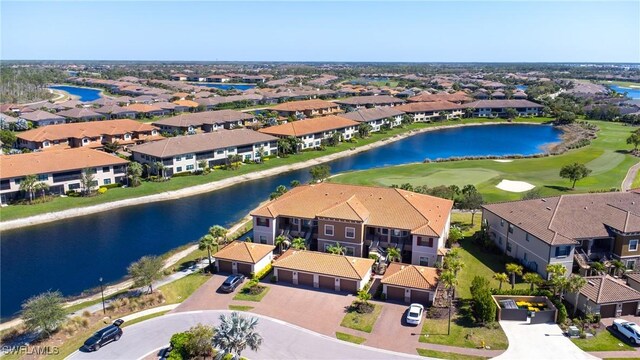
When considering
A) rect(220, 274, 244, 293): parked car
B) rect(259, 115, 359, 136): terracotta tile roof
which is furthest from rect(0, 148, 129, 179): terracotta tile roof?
rect(220, 274, 244, 293): parked car

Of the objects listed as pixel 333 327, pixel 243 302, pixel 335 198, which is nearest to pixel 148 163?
pixel 335 198

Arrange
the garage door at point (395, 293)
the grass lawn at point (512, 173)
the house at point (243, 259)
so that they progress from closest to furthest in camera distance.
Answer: the garage door at point (395, 293) → the house at point (243, 259) → the grass lawn at point (512, 173)

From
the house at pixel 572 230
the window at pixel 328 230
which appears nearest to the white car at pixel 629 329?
the house at pixel 572 230

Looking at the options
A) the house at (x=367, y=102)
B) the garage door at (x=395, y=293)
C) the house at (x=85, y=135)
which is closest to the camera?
the garage door at (x=395, y=293)

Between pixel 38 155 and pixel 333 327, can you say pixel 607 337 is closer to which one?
pixel 333 327

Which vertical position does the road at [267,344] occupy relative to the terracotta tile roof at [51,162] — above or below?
below

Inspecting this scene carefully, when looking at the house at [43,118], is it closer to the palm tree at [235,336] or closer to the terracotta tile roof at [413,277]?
the terracotta tile roof at [413,277]

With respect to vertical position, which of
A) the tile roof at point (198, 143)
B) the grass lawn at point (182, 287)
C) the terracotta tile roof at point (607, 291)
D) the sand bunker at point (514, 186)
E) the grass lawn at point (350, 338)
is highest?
the tile roof at point (198, 143)
